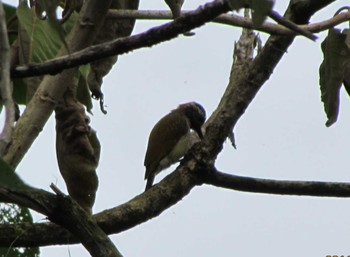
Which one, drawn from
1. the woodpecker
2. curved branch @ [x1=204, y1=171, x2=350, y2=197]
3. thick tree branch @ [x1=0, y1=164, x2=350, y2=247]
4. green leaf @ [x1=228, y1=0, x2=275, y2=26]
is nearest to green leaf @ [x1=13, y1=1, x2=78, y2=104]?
thick tree branch @ [x1=0, y1=164, x2=350, y2=247]

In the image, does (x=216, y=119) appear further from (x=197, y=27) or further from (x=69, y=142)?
(x=197, y=27)

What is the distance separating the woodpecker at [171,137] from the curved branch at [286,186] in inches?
86.9

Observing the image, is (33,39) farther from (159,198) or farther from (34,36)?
(159,198)

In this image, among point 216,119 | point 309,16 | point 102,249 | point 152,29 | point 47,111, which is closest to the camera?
Answer: point 152,29

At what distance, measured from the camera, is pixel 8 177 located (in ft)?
5.26

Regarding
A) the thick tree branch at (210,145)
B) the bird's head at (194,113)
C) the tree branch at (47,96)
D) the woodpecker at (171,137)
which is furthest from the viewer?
the bird's head at (194,113)

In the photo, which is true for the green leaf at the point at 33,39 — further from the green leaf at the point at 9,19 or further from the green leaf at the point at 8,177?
the green leaf at the point at 8,177

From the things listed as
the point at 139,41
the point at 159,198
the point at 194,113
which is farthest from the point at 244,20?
the point at 194,113

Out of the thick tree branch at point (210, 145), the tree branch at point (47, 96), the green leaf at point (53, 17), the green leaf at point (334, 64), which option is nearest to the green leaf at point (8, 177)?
the green leaf at point (53, 17)

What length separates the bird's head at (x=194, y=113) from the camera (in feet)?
18.9

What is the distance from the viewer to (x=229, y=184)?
3.08 metres

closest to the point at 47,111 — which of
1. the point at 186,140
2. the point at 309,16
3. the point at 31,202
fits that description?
the point at 31,202

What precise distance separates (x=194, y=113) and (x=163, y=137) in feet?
1.05

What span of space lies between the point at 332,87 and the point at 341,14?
0.40m
